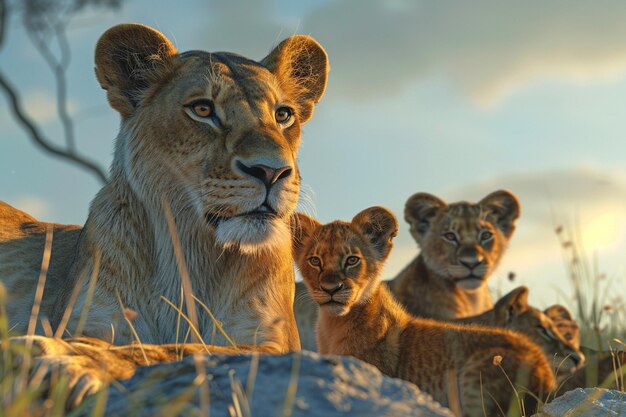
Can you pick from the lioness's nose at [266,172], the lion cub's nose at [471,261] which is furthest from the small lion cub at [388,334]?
the lion cub's nose at [471,261]

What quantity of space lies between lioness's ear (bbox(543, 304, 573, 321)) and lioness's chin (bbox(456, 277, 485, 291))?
61cm

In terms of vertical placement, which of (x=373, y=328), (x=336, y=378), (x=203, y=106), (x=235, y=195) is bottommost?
(x=373, y=328)

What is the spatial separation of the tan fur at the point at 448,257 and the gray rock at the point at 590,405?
365 cm

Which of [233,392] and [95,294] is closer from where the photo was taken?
[233,392]

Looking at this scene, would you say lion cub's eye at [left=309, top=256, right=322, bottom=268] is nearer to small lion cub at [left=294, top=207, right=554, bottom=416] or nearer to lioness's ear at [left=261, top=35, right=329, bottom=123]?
small lion cub at [left=294, top=207, right=554, bottom=416]

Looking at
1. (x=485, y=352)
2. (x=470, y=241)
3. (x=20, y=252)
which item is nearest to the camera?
(x=485, y=352)

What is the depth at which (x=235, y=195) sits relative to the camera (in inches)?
159

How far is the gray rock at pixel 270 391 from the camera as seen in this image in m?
2.22

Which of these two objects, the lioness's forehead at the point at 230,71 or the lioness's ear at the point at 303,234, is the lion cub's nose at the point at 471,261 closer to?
the lioness's ear at the point at 303,234

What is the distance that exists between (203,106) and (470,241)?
413 cm

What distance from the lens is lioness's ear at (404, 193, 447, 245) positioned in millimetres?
8539

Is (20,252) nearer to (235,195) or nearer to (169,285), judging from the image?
(169,285)

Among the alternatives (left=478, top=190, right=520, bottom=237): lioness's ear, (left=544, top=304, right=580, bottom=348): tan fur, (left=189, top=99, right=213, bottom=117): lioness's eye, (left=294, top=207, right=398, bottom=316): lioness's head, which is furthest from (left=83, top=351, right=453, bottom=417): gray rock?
(left=478, top=190, right=520, bottom=237): lioness's ear

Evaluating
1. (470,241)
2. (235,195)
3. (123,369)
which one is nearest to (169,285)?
(235,195)
